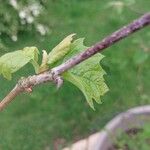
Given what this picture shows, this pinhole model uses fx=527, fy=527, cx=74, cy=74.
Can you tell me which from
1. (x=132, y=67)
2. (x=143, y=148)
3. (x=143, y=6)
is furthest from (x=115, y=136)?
(x=143, y=6)

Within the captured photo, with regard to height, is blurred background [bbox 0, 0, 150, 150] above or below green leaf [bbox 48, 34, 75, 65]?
below

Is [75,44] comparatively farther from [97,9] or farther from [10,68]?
[97,9]

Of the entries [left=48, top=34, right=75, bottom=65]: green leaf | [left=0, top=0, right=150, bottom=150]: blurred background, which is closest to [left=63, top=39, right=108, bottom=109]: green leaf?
[left=48, top=34, right=75, bottom=65]: green leaf

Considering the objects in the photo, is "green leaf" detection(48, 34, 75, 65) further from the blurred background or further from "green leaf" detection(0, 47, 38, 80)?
the blurred background

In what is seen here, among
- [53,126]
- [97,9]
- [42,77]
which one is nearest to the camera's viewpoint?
[42,77]

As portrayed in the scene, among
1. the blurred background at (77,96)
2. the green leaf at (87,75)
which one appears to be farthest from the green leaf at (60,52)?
the blurred background at (77,96)

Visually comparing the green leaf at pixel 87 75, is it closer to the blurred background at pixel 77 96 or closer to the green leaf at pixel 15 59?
the green leaf at pixel 15 59
